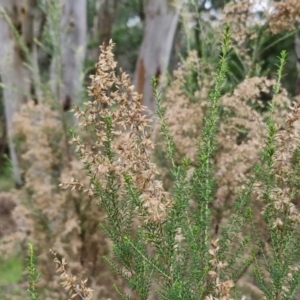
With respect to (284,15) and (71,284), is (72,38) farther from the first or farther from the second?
(71,284)

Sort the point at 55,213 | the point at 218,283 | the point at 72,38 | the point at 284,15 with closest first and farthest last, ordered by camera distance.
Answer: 1. the point at 218,283
2. the point at 284,15
3. the point at 55,213
4. the point at 72,38

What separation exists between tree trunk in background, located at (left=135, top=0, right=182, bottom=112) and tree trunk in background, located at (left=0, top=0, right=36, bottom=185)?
1048 mm

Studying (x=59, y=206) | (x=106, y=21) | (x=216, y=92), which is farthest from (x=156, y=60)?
(x=106, y=21)

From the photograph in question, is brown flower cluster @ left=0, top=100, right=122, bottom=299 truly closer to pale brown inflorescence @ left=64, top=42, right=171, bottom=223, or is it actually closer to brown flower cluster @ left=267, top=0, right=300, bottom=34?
brown flower cluster @ left=267, top=0, right=300, bottom=34

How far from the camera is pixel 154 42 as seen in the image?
4.66 metres

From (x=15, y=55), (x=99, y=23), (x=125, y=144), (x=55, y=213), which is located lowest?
(x=55, y=213)

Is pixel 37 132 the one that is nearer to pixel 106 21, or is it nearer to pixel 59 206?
pixel 59 206

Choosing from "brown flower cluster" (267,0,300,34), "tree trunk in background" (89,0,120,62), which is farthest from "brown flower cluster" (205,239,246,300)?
"tree trunk in background" (89,0,120,62)

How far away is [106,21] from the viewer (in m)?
10.5

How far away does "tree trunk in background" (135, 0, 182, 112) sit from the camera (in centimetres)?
457

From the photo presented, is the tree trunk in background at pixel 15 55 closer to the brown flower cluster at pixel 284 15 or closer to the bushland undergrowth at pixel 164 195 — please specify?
the brown flower cluster at pixel 284 15

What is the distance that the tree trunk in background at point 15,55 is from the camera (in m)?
4.66

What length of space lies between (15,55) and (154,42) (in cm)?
131

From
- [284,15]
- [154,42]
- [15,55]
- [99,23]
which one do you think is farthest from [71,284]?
[99,23]
